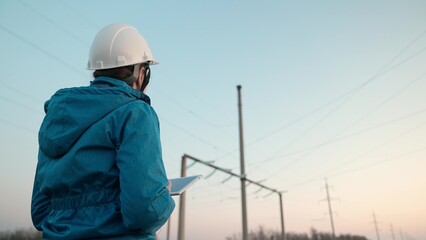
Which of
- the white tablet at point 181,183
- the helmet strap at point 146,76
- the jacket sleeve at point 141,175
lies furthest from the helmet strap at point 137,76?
the white tablet at point 181,183

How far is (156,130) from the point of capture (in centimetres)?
125

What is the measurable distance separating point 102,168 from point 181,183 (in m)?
0.62

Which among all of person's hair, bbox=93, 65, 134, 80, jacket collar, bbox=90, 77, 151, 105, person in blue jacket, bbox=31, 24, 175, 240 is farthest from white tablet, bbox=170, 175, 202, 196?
person's hair, bbox=93, 65, 134, 80

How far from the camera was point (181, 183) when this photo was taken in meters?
1.68

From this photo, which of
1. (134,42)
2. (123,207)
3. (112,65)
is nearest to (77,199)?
(123,207)

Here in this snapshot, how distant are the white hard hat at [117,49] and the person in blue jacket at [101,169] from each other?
0.85 ft

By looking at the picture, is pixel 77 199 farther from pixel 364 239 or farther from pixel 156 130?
pixel 364 239

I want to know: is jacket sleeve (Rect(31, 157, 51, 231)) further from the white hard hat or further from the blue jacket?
the white hard hat

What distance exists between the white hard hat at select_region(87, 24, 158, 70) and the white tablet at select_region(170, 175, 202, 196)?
724 millimetres

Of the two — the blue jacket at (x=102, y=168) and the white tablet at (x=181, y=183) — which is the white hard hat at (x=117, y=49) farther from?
the white tablet at (x=181, y=183)

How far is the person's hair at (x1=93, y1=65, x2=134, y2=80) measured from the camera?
1.52 meters

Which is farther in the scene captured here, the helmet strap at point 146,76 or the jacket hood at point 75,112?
the helmet strap at point 146,76

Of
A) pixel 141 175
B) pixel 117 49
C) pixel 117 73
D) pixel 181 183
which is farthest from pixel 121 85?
pixel 181 183

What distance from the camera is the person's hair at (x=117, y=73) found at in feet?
4.97
